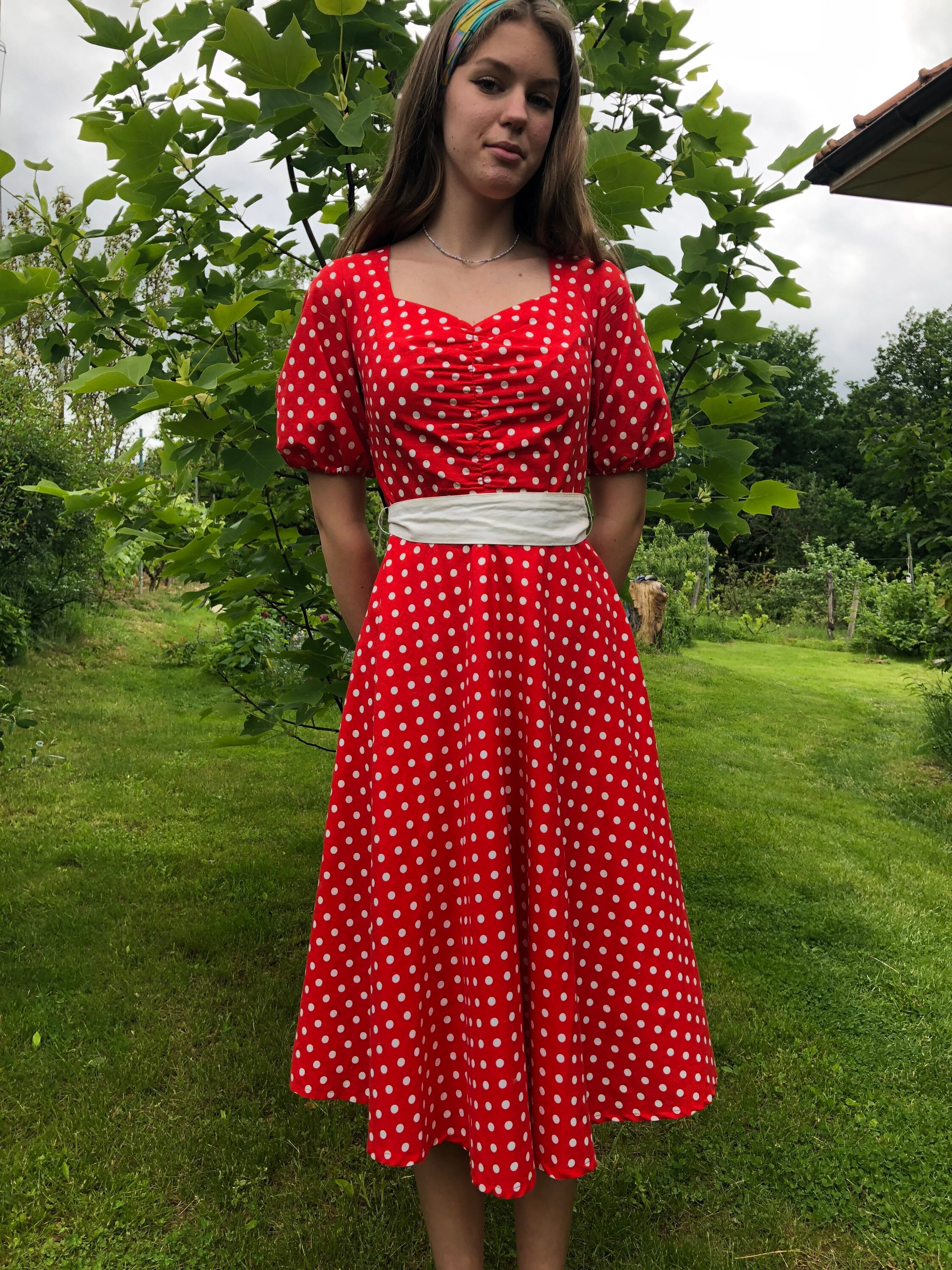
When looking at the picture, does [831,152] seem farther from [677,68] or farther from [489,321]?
[489,321]

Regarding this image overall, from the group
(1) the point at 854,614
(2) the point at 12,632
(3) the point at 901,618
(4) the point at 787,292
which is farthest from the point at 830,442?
(4) the point at 787,292

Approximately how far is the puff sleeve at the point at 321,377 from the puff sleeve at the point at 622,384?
0.37 metres

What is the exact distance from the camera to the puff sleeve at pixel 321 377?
1.40 meters

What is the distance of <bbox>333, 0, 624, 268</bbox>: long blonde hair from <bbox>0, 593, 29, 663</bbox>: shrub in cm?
510

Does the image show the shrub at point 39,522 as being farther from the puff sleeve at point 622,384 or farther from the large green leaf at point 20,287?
the puff sleeve at point 622,384

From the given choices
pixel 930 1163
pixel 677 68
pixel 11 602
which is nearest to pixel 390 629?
pixel 677 68

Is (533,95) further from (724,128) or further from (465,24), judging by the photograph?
(724,128)

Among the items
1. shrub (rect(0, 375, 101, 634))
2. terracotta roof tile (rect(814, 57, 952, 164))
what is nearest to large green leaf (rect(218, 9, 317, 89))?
terracotta roof tile (rect(814, 57, 952, 164))

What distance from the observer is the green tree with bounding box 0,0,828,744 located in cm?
162

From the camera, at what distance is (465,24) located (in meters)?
1.32

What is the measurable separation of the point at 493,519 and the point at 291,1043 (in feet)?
5.47

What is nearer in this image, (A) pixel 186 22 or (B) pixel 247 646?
(A) pixel 186 22

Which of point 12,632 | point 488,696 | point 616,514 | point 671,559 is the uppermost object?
point 616,514

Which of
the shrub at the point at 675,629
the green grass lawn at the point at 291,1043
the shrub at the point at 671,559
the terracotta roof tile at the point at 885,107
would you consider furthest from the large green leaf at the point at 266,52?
the shrub at the point at 671,559
